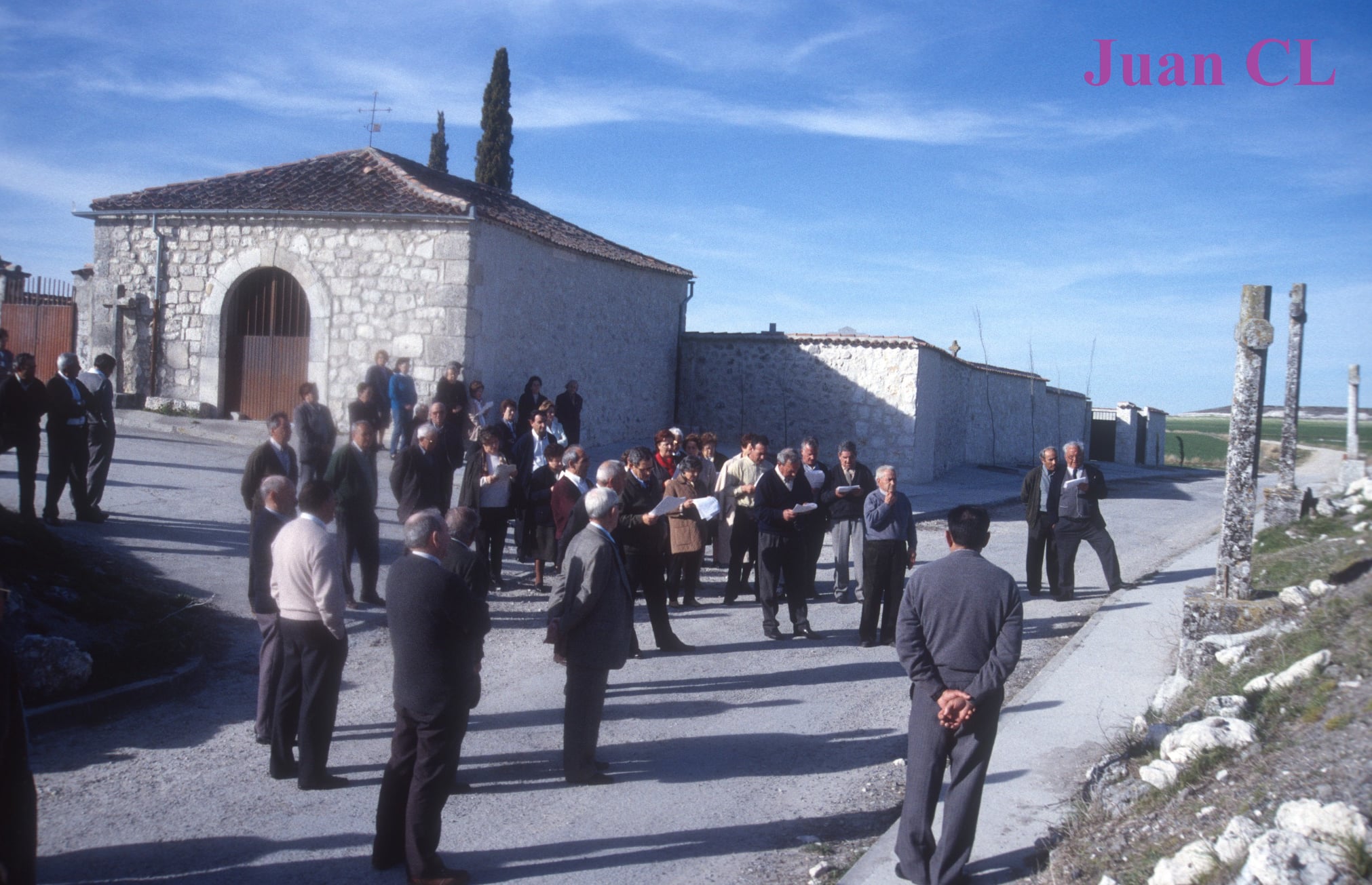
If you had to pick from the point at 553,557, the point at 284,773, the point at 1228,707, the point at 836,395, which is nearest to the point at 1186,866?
the point at 1228,707

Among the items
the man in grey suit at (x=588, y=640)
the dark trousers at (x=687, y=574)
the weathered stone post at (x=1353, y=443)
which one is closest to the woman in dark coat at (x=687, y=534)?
the dark trousers at (x=687, y=574)

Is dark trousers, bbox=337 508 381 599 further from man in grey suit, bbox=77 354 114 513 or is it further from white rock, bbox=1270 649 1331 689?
white rock, bbox=1270 649 1331 689

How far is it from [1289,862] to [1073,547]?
335 inches

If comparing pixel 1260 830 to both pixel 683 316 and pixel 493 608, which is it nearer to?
pixel 493 608

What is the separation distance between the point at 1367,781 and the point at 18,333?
23446 mm

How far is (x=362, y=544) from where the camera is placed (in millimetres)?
9164

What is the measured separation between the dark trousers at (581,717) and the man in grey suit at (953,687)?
74.8 inches

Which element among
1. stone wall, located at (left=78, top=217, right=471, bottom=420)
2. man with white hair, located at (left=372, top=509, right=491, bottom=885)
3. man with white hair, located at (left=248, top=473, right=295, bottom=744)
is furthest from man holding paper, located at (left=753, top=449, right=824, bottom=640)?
stone wall, located at (left=78, top=217, right=471, bottom=420)

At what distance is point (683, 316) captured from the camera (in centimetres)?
2602

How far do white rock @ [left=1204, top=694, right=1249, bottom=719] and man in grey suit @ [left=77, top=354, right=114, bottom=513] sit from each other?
9986 mm

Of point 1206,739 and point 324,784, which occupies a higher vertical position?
point 1206,739

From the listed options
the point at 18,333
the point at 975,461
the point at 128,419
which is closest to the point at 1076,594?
the point at 128,419

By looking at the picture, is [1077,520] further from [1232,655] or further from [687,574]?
[1232,655]

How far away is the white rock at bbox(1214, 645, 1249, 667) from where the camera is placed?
6.55 m
